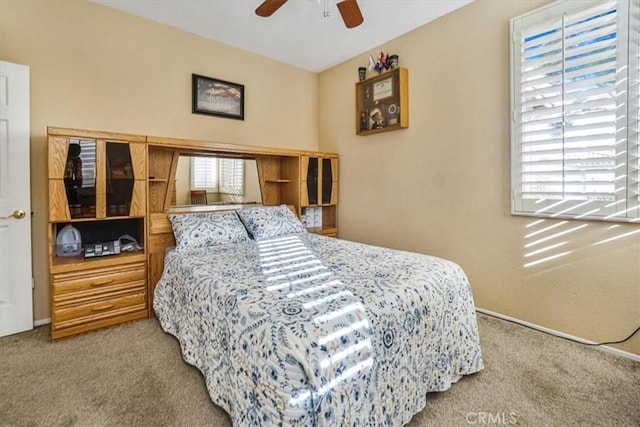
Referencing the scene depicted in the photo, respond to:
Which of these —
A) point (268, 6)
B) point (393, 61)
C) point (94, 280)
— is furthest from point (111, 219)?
point (393, 61)

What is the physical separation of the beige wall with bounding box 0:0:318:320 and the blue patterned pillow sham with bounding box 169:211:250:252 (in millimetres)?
1013

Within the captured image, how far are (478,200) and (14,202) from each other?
371cm

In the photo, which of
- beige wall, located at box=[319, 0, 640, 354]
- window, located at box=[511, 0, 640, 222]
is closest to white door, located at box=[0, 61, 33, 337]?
beige wall, located at box=[319, 0, 640, 354]

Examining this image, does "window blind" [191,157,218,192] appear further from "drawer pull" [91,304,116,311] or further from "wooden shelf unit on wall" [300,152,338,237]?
"drawer pull" [91,304,116,311]

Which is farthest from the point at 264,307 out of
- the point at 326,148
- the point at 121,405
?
the point at 326,148

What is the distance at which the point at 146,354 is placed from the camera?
2061 mm

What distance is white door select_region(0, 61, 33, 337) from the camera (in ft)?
7.43

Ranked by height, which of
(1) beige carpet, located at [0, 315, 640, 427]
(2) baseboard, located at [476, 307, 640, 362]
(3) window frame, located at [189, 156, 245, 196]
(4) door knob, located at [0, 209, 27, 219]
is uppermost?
(3) window frame, located at [189, 156, 245, 196]

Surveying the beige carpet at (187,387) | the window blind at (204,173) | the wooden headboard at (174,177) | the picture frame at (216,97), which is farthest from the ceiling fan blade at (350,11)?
the beige carpet at (187,387)

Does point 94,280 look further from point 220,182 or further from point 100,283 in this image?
point 220,182

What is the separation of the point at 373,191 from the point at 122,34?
290 centimetres

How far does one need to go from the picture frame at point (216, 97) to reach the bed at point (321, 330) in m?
1.76

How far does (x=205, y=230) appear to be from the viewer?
264 centimetres

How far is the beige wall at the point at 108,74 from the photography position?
8.04ft
